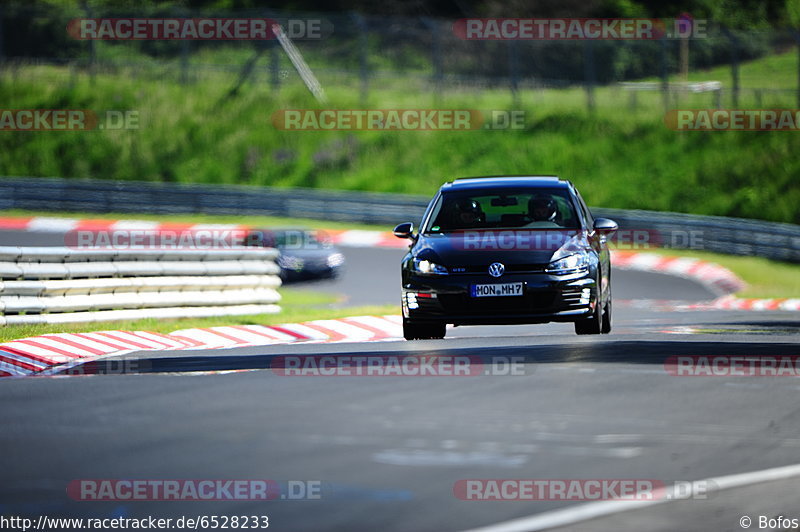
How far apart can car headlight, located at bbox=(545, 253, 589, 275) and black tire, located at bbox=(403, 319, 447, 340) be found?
4.59ft

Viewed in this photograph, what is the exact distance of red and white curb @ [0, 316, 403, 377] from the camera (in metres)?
11.9

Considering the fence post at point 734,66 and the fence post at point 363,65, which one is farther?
the fence post at point 363,65

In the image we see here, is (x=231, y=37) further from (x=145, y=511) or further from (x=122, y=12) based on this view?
(x=145, y=511)

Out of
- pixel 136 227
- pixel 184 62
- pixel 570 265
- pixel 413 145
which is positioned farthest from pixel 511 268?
pixel 184 62

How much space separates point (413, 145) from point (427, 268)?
33210 millimetres

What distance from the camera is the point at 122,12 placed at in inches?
1750

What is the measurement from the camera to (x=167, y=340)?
14.2 metres

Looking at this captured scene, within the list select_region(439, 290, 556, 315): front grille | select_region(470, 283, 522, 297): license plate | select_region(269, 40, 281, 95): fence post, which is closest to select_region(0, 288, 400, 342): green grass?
select_region(439, 290, 556, 315): front grille

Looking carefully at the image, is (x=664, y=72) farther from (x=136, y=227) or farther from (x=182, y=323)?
(x=182, y=323)

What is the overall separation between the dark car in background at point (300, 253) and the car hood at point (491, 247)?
50.0 feet

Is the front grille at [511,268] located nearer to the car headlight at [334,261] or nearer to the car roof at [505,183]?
the car roof at [505,183]

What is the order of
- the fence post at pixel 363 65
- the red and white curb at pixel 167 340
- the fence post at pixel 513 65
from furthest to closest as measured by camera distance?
the fence post at pixel 363 65 → the fence post at pixel 513 65 → the red and white curb at pixel 167 340

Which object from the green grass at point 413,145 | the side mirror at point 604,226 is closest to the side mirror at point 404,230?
the side mirror at point 604,226

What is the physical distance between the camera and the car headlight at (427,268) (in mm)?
12617
